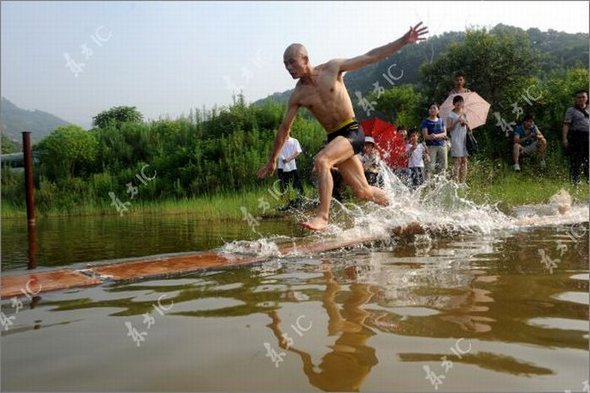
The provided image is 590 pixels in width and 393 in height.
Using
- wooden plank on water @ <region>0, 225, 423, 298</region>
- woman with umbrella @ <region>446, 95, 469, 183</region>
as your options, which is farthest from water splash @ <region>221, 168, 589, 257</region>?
woman with umbrella @ <region>446, 95, 469, 183</region>

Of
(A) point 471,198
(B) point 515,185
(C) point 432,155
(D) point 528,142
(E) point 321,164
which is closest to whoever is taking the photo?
(E) point 321,164

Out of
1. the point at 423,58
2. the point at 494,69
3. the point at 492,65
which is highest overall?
the point at 423,58

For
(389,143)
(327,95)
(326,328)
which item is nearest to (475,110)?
(389,143)

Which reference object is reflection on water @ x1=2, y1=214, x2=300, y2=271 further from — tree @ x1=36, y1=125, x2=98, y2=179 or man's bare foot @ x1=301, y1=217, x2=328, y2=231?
tree @ x1=36, y1=125, x2=98, y2=179

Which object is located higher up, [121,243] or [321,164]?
[321,164]

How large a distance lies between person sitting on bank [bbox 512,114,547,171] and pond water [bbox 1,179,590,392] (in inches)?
346

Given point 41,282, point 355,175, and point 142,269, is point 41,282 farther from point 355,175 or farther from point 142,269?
point 355,175

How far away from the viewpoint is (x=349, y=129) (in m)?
4.92

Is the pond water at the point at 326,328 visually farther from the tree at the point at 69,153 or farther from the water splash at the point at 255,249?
the tree at the point at 69,153

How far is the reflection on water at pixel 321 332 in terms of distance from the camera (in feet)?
5.38

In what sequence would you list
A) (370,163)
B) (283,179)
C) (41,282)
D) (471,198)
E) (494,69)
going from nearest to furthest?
1. (41,282)
2. (471,198)
3. (370,163)
4. (283,179)
5. (494,69)

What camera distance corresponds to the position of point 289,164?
10.8 m

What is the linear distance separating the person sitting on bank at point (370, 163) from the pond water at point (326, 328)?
5814 millimetres

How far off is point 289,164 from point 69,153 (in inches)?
382
